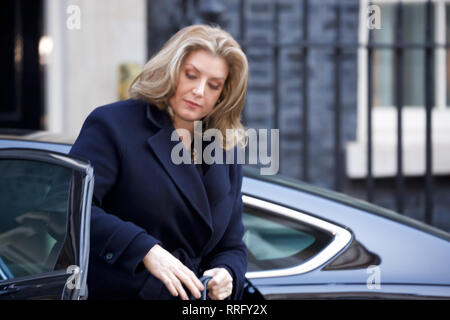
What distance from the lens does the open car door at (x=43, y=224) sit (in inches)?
63.4

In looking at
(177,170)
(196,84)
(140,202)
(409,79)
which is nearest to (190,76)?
(196,84)

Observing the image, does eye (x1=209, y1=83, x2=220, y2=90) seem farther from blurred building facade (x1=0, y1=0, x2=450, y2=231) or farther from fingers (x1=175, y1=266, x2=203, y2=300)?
blurred building facade (x1=0, y1=0, x2=450, y2=231)

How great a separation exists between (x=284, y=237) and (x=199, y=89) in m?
0.94

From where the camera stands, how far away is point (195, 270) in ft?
6.16

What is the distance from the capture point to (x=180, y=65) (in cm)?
187

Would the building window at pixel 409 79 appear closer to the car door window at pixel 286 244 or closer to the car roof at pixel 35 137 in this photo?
the car door window at pixel 286 244

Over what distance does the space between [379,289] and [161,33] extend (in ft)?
12.5

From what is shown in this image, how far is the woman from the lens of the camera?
5.67 feet

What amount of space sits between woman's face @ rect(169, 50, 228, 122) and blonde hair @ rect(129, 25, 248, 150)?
0.02 m

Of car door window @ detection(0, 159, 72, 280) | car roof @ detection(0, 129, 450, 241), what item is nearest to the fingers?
car door window @ detection(0, 159, 72, 280)

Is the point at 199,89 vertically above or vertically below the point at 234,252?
above

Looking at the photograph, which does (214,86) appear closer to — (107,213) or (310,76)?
(107,213)

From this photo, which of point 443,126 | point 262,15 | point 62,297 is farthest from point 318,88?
point 62,297
